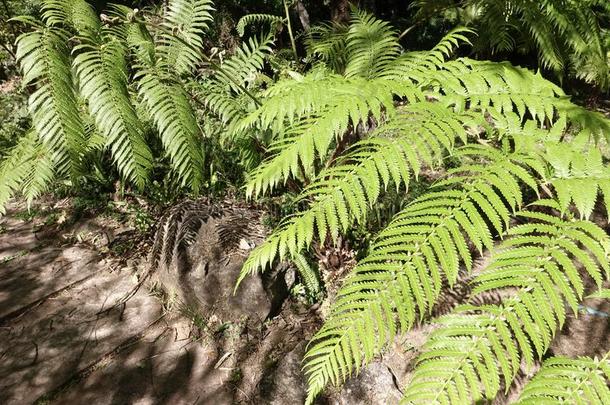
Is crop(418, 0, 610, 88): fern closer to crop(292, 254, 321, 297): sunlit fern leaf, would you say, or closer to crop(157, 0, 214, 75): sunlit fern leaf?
crop(157, 0, 214, 75): sunlit fern leaf

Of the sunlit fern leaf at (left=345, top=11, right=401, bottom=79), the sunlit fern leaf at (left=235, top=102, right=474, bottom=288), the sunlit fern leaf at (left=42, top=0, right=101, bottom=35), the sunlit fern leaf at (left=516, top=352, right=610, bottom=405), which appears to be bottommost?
the sunlit fern leaf at (left=516, top=352, right=610, bottom=405)

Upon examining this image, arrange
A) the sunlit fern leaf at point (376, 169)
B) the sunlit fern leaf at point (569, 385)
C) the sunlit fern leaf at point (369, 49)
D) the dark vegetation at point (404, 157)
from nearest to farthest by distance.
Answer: the sunlit fern leaf at point (569, 385)
the dark vegetation at point (404, 157)
the sunlit fern leaf at point (376, 169)
the sunlit fern leaf at point (369, 49)

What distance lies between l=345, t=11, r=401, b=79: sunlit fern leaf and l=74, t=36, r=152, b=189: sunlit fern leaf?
117cm

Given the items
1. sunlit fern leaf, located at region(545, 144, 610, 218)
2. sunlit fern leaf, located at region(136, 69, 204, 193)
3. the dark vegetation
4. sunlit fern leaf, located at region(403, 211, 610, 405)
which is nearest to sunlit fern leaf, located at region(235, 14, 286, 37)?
the dark vegetation

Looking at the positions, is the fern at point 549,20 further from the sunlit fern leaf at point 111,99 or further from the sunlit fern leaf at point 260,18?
the sunlit fern leaf at point 111,99

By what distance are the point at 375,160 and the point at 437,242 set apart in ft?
1.15

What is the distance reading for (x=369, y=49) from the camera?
241cm

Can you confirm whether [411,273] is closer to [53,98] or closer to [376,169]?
[376,169]

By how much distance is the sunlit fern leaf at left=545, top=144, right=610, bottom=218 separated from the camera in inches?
50.7

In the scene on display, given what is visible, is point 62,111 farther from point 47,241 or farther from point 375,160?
point 47,241

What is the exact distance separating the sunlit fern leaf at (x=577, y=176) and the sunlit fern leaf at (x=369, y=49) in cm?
96

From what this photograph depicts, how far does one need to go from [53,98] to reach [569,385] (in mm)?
1873

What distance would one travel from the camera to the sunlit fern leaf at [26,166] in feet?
6.84

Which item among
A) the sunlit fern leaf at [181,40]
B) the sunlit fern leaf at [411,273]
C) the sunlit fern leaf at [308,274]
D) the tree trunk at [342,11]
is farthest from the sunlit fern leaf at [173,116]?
the tree trunk at [342,11]
